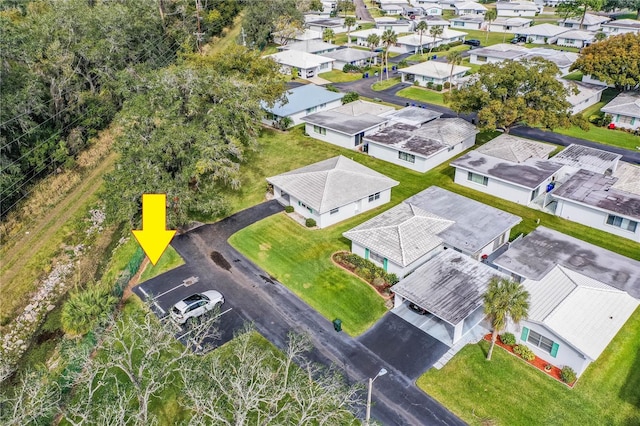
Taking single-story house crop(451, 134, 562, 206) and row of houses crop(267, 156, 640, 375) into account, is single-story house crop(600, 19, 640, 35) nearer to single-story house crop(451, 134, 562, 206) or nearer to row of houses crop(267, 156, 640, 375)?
single-story house crop(451, 134, 562, 206)

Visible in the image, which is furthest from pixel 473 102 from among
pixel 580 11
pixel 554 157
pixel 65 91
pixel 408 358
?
pixel 580 11

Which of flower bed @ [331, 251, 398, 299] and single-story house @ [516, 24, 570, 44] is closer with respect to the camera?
flower bed @ [331, 251, 398, 299]

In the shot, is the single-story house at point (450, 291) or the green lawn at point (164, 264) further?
the green lawn at point (164, 264)

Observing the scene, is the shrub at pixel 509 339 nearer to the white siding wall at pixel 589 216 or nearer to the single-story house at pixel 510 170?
the white siding wall at pixel 589 216

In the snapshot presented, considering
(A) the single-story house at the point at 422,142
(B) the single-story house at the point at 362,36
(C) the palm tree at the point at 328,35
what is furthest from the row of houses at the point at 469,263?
(C) the palm tree at the point at 328,35

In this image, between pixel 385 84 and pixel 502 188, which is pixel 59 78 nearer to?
pixel 385 84

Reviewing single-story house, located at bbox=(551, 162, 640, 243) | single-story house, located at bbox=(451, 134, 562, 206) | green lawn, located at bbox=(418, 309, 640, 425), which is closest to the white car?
green lawn, located at bbox=(418, 309, 640, 425)
